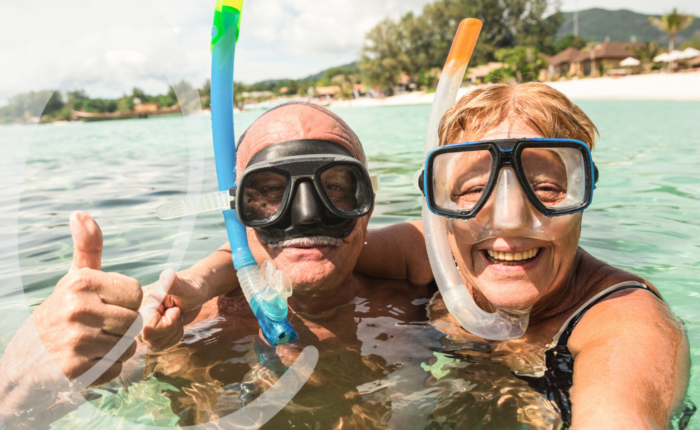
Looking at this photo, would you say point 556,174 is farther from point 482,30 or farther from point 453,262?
point 482,30

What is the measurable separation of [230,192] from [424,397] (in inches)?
43.6

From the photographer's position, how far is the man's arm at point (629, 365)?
1.28m

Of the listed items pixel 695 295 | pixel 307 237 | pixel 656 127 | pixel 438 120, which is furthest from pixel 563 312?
pixel 656 127

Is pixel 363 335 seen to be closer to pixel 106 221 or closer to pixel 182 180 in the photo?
pixel 106 221

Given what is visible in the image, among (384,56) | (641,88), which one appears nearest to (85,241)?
(641,88)

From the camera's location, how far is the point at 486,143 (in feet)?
5.54

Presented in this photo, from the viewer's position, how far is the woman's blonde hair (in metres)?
1.78

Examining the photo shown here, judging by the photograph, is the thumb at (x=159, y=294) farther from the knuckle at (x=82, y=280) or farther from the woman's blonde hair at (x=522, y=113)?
the woman's blonde hair at (x=522, y=113)

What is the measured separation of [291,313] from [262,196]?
64 centimetres

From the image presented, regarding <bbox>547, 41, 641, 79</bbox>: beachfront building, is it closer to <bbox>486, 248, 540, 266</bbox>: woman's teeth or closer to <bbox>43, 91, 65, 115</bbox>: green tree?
<bbox>486, 248, 540, 266</bbox>: woman's teeth

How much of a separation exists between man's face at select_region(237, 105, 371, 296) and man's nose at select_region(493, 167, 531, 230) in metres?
0.66

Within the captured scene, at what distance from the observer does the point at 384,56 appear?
5772 cm

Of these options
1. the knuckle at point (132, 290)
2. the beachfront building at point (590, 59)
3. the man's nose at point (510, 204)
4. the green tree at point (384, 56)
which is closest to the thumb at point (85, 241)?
the knuckle at point (132, 290)

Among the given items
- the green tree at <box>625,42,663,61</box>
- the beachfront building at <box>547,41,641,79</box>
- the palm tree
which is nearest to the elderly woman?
the green tree at <box>625,42,663,61</box>
